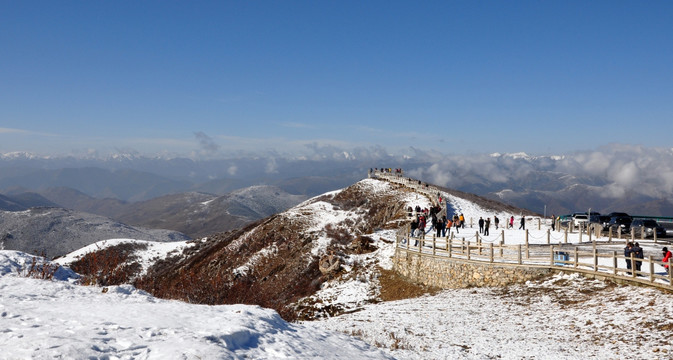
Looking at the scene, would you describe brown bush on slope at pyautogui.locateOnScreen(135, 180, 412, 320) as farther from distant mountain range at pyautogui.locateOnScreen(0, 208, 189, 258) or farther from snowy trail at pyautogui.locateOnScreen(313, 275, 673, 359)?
distant mountain range at pyautogui.locateOnScreen(0, 208, 189, 258)

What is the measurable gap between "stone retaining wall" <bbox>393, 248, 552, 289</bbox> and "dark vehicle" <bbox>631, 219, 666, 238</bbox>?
15.3m

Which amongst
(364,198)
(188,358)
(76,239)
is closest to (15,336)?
(188,358)

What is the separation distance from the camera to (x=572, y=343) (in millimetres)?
13555

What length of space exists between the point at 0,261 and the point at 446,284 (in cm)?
2252

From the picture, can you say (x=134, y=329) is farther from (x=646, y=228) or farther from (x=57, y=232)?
(x=57, y=232)

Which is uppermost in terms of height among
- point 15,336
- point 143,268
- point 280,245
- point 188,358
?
point 15,336

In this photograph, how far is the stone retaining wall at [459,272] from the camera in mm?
23000

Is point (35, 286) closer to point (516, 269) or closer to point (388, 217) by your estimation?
point (516, 269)

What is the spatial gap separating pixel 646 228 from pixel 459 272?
19113 millimetres

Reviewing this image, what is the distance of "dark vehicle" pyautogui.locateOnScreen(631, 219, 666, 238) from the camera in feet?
105

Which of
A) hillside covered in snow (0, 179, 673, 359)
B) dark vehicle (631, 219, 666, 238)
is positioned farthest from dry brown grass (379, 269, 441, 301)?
dark vehicle (631, 219, 666, 238)

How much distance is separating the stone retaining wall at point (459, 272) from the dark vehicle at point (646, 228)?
1527 centimetres

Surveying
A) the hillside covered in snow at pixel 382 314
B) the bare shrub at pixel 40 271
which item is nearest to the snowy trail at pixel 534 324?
the hillside covered in snow at pixel 382 314

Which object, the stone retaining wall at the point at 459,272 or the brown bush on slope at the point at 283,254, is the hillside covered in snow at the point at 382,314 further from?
the stone retaining wall at the point at 459,272
